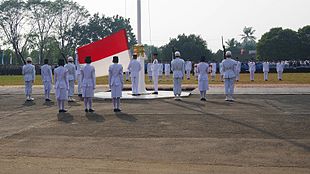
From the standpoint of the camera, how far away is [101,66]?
2044cm

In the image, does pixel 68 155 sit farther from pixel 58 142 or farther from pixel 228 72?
pixel 228 72

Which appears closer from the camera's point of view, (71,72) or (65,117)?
(65,117)

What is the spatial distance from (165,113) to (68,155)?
5.98 m

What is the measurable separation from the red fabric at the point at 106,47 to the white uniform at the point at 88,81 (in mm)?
5692

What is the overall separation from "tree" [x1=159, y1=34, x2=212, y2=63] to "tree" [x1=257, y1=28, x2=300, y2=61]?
10.3 meters

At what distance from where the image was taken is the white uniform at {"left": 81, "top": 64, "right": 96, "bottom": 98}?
1434 cm

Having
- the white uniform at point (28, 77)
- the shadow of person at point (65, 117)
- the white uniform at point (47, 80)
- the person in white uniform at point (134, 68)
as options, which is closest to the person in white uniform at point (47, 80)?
the white uniform at point (47, 80)

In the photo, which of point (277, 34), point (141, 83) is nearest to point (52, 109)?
point (141, 83)

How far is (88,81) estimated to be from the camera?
47.5ft

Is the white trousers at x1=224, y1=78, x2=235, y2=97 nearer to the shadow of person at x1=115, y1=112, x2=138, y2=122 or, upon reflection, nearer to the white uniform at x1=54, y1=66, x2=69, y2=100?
the shadow of person at x1=115, y1=112, x2=138, y2=122

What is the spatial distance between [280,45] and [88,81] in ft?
181

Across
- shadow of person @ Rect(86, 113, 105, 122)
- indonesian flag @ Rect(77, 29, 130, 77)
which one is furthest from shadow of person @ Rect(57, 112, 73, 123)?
indonesian flag @ Rect(77, 29, 130, 77)

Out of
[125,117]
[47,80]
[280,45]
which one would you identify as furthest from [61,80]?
[280,45]

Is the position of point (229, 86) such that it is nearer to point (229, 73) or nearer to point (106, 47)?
point (229, 73)
